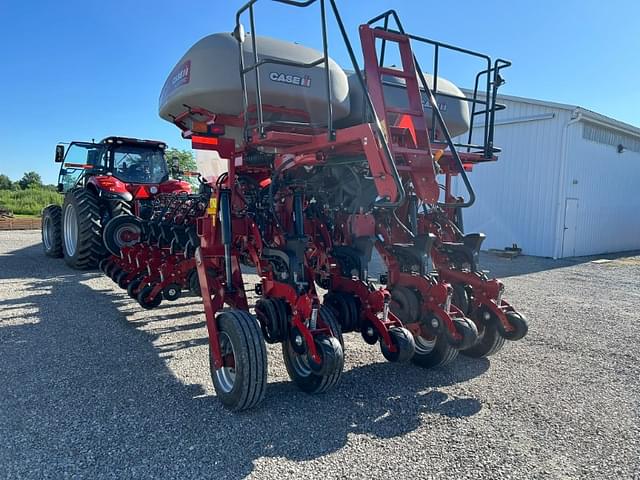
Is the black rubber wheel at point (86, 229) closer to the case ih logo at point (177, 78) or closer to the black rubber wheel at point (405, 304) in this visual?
the case ih logo at point (177, 78)

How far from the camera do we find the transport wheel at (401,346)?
3551 mm

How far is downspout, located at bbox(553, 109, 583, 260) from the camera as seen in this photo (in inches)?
527

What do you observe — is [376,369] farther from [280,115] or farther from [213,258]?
[280,115]

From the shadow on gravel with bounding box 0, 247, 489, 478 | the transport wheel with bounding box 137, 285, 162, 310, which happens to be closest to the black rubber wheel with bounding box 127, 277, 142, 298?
the transport wheel with bounding box 137, 285, 162, 310

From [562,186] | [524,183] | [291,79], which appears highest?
[291,79]

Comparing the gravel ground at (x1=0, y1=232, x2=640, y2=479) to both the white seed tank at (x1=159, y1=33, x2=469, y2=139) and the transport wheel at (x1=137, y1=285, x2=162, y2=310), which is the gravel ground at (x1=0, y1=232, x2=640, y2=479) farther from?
the white seed tank at (x1=159, y1=33, x2=469, y2=139)

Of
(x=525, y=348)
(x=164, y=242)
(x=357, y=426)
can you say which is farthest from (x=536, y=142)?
(x=357, y=426)

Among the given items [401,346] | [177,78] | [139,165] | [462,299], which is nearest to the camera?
[401,346]

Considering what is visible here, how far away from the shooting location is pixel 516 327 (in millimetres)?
4086

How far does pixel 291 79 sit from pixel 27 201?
98.5ft

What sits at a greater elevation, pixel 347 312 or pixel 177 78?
pixel 177 78

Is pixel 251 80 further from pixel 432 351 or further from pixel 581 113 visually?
pixel 581 113

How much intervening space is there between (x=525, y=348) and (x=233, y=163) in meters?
3.54

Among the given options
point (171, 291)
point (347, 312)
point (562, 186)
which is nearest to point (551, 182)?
point (562, 186)
